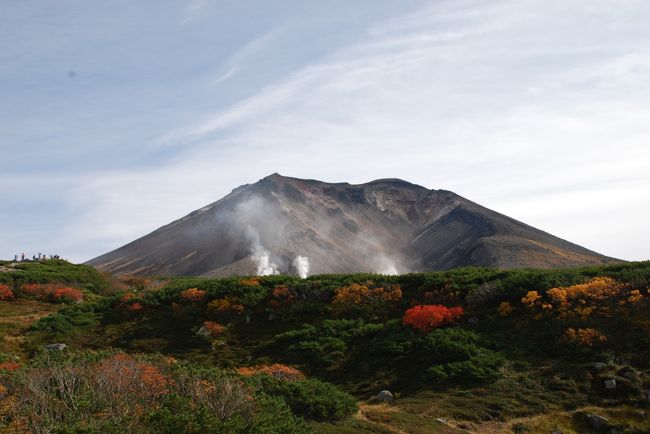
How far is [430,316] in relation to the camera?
1128 inches

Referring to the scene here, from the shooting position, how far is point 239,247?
378ft

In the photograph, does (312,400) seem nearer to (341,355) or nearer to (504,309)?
(341,355)

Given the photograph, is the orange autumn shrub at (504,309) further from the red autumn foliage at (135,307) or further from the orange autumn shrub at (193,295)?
the red autumn foliage at (135,307)

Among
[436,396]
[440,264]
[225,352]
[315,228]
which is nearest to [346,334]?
[225,352]

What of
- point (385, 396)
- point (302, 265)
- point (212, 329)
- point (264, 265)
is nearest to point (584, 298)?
point (385, 396)

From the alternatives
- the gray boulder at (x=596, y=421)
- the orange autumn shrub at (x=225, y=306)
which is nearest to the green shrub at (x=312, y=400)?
the gray boulder at (x=596, y=421)

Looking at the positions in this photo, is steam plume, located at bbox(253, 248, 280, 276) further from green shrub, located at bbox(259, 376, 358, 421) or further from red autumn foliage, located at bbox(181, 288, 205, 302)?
green shrub, located at bbox(259, 376, 358, 421)

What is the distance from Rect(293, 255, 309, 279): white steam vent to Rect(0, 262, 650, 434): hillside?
195 feet

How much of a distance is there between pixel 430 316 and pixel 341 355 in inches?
213

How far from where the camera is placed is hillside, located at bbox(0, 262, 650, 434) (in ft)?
42.3

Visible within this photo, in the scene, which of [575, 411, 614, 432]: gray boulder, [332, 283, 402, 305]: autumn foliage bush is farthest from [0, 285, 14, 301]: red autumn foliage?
[575, 411, 614, 432]: gray boulder

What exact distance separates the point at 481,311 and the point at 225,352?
48.0ft

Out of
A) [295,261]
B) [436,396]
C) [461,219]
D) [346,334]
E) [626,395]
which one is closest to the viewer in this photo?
[626,395]

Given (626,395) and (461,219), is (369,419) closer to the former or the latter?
(626,395)
